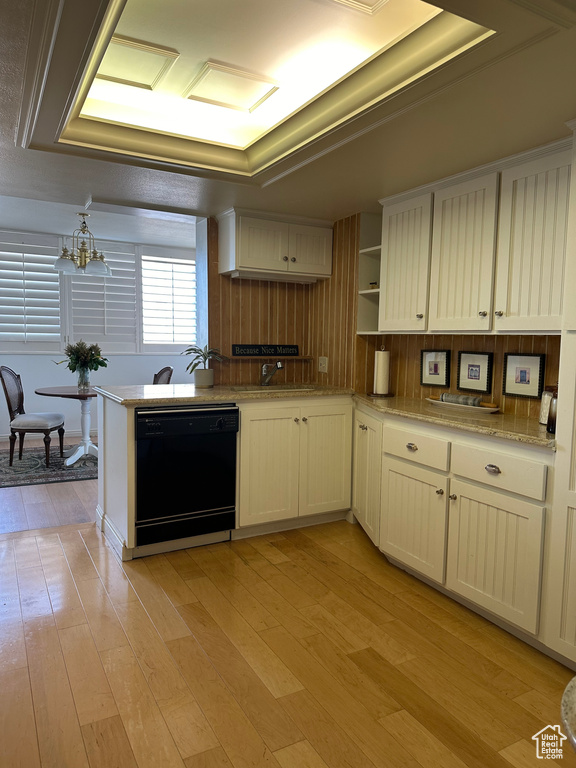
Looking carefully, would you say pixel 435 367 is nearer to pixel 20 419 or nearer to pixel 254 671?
pixel 254 671

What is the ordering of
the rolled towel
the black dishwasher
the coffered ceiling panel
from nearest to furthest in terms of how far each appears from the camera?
the coffered ceiling panel
the rolled towel
the black dishwasher

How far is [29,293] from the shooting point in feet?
20.5

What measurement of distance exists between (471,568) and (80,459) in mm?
4158

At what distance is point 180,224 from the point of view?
5531 mm

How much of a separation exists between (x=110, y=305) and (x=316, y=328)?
3.54 m

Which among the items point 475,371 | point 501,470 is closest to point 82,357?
point 475,371

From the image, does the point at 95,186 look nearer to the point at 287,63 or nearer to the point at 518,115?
the point at 287,63

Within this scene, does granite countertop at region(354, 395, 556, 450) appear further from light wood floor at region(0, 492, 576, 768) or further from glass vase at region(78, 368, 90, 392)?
glass vase at region(78, 368, 90, 392)

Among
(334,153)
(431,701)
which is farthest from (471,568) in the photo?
(334,153)

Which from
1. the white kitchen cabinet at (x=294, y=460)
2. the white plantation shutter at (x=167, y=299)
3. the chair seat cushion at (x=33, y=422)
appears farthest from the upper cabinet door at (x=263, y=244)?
the white plantation shutter at (x=167, y=299)

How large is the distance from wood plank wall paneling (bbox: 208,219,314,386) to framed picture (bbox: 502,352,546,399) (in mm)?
1756

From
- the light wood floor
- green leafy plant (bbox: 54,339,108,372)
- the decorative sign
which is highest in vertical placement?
the decorative sign

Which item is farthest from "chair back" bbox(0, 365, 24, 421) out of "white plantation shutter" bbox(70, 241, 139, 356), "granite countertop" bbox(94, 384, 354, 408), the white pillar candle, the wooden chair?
the white pillar candle

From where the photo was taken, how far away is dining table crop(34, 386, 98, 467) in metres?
4.97
